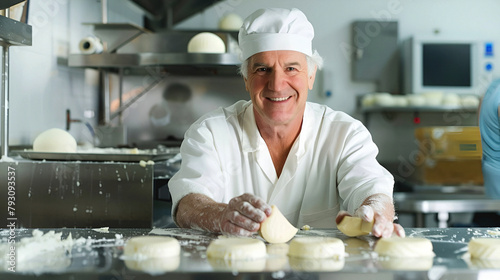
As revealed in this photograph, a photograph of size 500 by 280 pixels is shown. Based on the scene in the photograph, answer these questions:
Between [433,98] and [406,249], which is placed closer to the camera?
[406,249]

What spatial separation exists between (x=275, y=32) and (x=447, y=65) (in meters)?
2.75

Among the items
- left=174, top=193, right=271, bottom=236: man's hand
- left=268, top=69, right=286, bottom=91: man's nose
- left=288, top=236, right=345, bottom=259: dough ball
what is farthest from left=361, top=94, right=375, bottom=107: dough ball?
left=288, top=236, right=345, bottom=259: dough ball

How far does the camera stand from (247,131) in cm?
163

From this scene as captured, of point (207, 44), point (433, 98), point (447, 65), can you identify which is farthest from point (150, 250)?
point (447, 65)

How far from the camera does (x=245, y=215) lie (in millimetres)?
1098

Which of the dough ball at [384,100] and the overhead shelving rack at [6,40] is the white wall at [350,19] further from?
the overhead shelving rack at [6,40]

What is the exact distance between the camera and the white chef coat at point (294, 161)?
1.54 meters

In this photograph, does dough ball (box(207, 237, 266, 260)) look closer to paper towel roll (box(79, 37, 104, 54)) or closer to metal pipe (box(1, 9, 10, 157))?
metal pipe (box(1, 9, 10, 157))

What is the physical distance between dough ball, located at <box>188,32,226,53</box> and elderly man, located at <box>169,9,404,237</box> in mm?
1611

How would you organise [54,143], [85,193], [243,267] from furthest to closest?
[54,143]
[85,193]
[243,267]

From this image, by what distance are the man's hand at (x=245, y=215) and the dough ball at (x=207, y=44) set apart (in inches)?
87.3

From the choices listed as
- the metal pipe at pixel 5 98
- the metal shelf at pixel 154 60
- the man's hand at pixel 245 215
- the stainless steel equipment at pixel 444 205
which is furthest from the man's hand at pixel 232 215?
the stainless steel equipment at pixel 444 205

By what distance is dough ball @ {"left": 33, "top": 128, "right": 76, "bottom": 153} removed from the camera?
2195mm

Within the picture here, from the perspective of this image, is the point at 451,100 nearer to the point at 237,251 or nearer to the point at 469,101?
the point at 469,101
